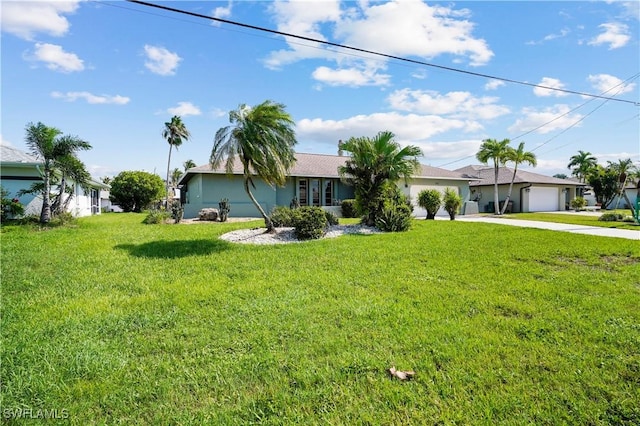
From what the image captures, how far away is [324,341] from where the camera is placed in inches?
148

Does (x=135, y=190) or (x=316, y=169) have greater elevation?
(x=316, y=169)

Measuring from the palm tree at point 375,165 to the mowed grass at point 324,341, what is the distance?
6590mm

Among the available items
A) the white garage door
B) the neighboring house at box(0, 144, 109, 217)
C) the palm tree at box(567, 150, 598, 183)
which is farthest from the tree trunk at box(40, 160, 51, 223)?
the palm tree at box(567, 150, 598, 183)

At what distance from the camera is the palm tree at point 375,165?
13.5 metres

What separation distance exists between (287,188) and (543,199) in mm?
25082

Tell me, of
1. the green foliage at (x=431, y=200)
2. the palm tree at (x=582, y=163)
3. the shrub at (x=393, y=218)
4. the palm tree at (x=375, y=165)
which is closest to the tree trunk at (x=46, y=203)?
the palm tree at (x=375, y=165)

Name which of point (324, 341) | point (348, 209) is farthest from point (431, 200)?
point (324, 341)

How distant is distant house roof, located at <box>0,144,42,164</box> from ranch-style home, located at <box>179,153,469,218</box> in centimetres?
774

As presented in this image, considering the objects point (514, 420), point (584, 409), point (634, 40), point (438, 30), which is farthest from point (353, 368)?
point (634, 40)

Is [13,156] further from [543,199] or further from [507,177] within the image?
[543,199]

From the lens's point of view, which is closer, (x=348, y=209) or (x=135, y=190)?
(x=348, y=209)

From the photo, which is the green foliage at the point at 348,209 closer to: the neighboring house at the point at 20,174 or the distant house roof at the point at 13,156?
the neighboring house at the point at 20,174

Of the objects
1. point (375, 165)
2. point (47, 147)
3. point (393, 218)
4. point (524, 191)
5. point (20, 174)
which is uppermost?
point (47, 147)

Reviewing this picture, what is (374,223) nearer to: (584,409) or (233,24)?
(233,24)
